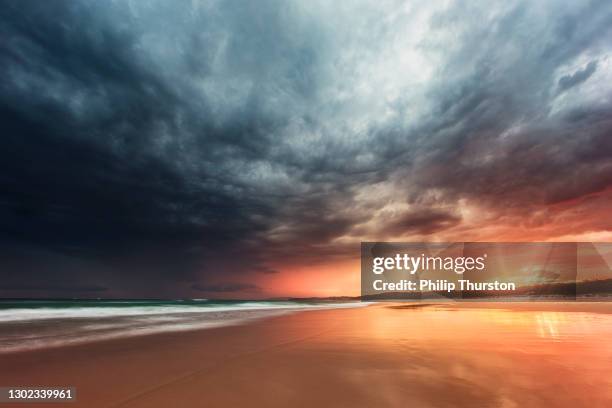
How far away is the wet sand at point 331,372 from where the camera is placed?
5430mm

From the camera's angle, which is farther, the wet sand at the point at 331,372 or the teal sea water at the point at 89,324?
the teal sea water at the point at 89,324

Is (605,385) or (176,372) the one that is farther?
(176,372)

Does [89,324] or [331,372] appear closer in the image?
[331,372]

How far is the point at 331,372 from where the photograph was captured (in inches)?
282

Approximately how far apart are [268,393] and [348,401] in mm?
1436

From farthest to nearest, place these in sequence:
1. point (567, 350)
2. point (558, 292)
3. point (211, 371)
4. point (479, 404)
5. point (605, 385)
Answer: point (558, 292) → point (567, 350) → point (211, 371) → point (605, 385) → point (479, 404)

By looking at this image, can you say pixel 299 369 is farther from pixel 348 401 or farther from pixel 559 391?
pixel 559 391

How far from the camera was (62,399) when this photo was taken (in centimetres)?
569

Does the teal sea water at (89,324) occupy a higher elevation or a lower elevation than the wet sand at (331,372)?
lower

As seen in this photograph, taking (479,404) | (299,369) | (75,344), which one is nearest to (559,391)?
(479,404)

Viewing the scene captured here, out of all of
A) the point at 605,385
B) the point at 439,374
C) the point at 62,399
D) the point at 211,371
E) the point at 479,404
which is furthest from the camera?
the point at 211,371

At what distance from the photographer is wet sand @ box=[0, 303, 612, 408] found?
543 cm

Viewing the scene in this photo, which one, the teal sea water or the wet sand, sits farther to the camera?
the teal sea water

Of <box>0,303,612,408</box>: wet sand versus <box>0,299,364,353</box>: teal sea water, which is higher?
<box>0,303,612,408</box>: wet sand
